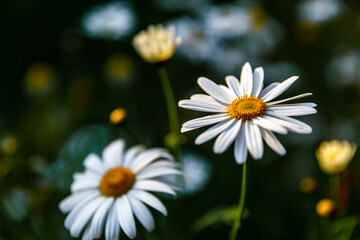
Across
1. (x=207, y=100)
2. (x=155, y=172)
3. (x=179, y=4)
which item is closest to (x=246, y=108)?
(x=207, y=100)

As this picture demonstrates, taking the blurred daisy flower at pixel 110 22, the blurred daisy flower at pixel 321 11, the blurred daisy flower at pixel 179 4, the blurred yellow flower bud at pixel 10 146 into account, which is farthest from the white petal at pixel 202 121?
the blurred daisy flower at pixel 179 4

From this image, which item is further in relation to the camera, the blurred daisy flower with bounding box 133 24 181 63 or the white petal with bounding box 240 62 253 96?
the blurred daisy flower with bounding box 133 24 181 63

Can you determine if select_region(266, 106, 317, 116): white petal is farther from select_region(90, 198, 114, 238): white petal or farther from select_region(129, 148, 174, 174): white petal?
select_region(90, 198, 114, 238): white petal

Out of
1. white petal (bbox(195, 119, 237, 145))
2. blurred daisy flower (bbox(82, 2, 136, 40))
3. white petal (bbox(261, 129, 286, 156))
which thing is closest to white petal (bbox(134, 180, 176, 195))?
white petal (bbox(195, 119, 237, 145))

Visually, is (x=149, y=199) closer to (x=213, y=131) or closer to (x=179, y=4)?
(x=213, y=131)

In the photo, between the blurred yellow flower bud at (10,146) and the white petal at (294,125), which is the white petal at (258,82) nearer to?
the white petal at (294,125)

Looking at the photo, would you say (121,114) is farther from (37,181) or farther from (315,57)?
(315,57)

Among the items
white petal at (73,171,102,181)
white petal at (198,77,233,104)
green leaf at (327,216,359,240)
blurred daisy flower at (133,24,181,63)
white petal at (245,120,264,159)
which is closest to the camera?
white petal at (245,120,264,159)

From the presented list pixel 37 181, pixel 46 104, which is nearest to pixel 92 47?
pixel 46 104
